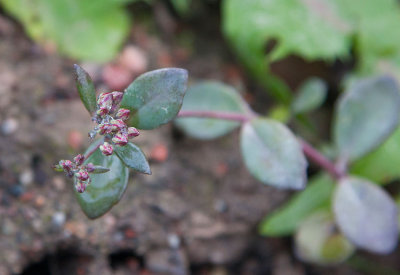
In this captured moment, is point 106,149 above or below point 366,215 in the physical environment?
above

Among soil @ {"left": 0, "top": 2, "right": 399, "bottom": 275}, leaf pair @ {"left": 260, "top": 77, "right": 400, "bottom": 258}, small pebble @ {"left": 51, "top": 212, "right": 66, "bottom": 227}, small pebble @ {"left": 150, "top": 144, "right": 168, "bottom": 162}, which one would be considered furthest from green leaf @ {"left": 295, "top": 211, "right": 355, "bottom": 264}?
small pebble @ {"left": 51, "top": 212, "right": 66, "bottom": 227}

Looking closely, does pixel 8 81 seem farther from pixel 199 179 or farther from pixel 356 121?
pixel 356 121

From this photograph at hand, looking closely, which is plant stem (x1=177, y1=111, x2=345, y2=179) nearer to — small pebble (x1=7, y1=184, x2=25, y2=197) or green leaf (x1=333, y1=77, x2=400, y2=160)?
green leaf (x1=333, y1=77, x2=400, y2=160)

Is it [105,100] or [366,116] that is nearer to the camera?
[105,100]

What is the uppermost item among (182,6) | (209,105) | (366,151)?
(182,6)

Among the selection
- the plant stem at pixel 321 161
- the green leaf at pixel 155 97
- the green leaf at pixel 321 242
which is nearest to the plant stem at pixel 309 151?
the plant stem at pixel 321 161

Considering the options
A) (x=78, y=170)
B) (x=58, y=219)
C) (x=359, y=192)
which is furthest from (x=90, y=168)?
(x=359, y=192)

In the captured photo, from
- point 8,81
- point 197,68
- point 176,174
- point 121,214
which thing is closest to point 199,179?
point 176,174

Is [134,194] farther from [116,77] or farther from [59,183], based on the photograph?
[116,77]
